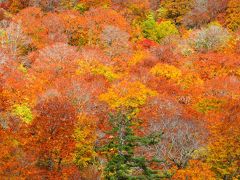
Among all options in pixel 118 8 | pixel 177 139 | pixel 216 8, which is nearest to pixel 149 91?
pixel 177 139

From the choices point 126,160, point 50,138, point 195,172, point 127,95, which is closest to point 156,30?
point 127,95

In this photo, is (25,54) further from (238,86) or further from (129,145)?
(129,145)

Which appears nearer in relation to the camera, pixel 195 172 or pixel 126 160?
pixel 126 160

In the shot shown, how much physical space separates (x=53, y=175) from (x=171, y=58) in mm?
47772

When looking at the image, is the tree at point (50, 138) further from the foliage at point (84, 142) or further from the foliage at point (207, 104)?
the foliage at point (207, 104)

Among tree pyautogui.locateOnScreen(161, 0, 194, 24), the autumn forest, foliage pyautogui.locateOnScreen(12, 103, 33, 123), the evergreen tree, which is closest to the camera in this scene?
the evergreen tree

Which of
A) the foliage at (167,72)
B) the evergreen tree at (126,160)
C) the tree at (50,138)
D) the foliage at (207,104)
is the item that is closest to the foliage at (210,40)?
the foliage at (167,72)

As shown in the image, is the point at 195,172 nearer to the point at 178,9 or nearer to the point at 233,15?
the point at 233,15

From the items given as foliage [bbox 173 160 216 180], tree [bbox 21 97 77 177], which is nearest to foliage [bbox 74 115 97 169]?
tree [bbox 21 97 77 177]

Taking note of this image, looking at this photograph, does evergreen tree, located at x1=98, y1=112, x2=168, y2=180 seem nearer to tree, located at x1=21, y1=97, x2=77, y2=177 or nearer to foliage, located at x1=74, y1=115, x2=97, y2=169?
tree, located at x1=21, y1=97, x2=77, y2=177

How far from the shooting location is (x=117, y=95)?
6756 cm

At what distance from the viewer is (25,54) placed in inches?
3637

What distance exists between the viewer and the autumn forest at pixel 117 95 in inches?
1730

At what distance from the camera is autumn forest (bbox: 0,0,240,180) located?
43.9 meters
